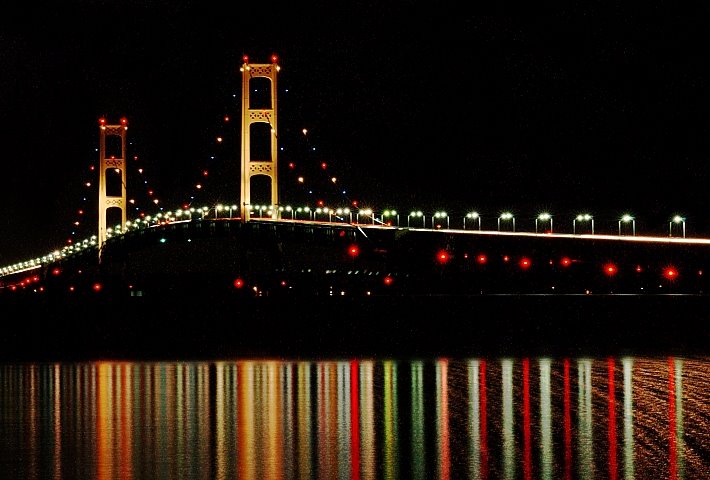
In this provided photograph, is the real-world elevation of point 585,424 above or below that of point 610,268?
below

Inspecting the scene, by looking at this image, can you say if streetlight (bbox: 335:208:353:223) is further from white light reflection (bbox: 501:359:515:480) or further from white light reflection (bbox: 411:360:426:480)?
white light reflection (bbox: 411:360:426:480)

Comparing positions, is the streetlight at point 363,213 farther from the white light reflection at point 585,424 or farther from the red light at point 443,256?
the white light reflection at point 585,424

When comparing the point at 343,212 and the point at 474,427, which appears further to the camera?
the point at 343,212

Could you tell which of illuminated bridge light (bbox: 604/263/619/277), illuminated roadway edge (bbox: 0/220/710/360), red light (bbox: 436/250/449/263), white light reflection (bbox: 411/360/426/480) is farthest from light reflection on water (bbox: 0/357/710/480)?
red light (bbox: 436/250/449/263)

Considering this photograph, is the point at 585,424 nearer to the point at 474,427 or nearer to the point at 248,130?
the point at 474,427

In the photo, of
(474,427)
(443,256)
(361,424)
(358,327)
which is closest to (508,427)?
(474,427)

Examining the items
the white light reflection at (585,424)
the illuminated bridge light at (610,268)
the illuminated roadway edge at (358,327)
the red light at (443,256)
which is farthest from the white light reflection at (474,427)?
the red light at (443,256)
